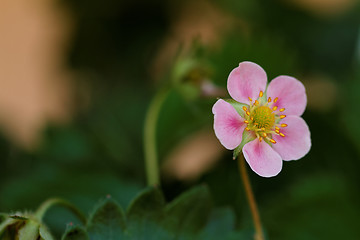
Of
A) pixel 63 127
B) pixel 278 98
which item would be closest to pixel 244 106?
pixel 278 98

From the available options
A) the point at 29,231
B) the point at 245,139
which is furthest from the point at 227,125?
the point at 29,231

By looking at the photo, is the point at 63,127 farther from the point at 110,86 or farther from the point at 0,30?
the point at 0,30

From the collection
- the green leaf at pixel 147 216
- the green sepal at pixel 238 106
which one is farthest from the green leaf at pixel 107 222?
the green sepal at pixel 238 106

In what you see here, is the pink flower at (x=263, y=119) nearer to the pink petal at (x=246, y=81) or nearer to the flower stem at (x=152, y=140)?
the pink petal at (x=246, y=81)

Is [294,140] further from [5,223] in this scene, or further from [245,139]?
[5,223]

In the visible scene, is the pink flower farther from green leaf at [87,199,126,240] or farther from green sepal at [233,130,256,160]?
green leaf at [87,199,126,240]

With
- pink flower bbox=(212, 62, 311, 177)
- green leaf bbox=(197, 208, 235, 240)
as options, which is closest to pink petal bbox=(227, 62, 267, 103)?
pink flower bbox=(212, 62, 311, 177)

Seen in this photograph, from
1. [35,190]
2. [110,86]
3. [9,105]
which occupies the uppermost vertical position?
[9,105]
